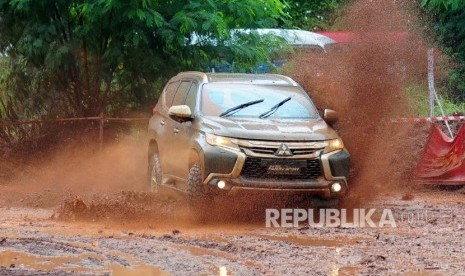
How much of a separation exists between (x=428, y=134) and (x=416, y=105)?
243 centimetres

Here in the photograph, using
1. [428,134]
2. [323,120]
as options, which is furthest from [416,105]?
[323,120]

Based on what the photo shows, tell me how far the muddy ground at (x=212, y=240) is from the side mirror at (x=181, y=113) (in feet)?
3.57

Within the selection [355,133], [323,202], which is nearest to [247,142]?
[323,202]

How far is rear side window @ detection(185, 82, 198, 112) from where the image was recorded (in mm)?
15234

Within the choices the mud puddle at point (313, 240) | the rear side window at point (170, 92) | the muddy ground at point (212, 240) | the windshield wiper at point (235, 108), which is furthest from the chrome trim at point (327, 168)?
the rear side window at point (170, 92)

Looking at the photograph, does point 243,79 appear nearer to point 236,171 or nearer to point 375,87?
point 236,171

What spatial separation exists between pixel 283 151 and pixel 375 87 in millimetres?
4092

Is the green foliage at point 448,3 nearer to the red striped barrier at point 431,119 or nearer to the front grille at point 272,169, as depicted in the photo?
the red striped barrier at point 431,119

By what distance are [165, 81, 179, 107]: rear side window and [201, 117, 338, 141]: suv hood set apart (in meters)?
2.06

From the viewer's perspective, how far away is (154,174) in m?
16.2

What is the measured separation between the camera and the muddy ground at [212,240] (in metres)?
10.0

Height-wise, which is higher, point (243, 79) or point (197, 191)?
point (243, 79)

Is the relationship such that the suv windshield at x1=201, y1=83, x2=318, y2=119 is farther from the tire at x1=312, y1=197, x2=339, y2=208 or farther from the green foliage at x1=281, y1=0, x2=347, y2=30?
the green foliage at x1=281, y1=0, x2=347, y2=30

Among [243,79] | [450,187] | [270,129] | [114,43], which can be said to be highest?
[114,43]
